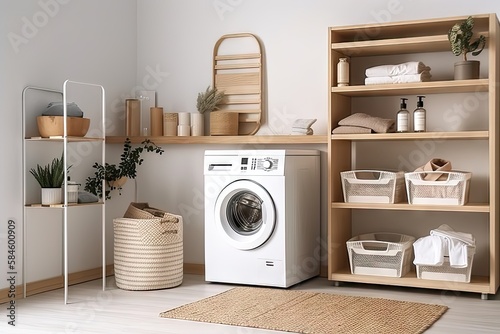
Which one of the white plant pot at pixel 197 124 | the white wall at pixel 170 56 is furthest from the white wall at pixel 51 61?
the white plant pot at pixel 197 124

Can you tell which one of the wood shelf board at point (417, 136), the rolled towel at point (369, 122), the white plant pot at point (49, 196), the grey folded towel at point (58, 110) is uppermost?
the grey folded towel at point (58, 110)

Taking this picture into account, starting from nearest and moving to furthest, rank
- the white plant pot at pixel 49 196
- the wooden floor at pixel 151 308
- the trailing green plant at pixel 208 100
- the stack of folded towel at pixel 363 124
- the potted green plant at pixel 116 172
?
the wooden floor at pixel 151 308 → the white plant pot at pixel 49 196 → the stack of folded towel at pixel 363 124 → the potted green plant at pixel 116 172 → the trailing green plant at pixel 208 100

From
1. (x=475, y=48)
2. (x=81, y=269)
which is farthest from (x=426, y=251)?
(x=81, y=269)

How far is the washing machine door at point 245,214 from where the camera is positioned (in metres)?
4.36

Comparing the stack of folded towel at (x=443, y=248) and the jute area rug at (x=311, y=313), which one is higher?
the stack of folded towel at (x=443, y=248)

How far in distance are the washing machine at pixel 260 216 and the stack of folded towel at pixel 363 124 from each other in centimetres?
33

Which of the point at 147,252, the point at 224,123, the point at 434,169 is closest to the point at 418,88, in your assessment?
the point at 434,169

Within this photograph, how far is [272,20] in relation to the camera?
499 cm

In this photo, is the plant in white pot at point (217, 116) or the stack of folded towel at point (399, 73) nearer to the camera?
the stack of folded towel at point (399, 73)

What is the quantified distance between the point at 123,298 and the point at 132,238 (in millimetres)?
420

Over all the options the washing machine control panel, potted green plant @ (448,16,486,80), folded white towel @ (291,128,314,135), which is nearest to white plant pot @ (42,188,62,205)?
the washing machine control panel

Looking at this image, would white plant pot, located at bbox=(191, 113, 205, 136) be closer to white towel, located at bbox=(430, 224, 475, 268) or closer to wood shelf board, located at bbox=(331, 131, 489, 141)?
wood shelf board, located at bbox=(331, 131, 489, 141)

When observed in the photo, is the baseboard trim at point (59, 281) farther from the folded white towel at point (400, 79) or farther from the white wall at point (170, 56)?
the folded white towel at point (400, 79)

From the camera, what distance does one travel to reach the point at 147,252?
4.38 meters
